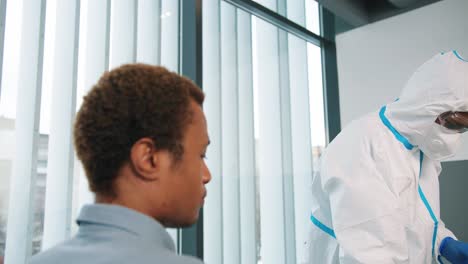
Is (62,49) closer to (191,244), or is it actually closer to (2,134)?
(2,134)

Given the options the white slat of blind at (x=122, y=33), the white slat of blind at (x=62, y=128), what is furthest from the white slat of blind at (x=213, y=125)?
the white slat of blind at (x=62, y=128)

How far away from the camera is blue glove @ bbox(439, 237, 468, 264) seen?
1312mm

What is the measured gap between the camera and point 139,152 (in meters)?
0.49

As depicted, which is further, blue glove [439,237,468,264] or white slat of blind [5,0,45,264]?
blue glove [439,237,468,264]

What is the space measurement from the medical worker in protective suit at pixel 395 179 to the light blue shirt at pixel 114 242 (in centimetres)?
82

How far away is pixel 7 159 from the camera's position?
1.15 m

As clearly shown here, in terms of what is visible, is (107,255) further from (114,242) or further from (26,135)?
(26,135)

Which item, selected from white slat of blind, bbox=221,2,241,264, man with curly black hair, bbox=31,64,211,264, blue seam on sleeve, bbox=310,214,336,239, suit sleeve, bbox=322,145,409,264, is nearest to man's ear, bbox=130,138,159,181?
man with curly black hair, bbox=31,64,211,264

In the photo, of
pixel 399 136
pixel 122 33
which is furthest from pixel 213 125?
pixel 399 136

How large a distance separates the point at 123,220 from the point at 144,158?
77mm

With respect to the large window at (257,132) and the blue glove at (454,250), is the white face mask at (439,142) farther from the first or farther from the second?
the large window at (257,132)

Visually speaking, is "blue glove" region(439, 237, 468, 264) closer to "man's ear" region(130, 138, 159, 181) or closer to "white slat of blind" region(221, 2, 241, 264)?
"white slat of blind" region(221, 2, 241, 264)

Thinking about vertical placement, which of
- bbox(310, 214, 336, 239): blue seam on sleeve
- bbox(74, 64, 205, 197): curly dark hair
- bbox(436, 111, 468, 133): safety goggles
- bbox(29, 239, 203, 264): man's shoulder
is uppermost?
bbox(436, 111, 468, 133): safety goggles

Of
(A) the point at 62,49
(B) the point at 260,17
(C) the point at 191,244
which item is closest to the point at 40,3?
(A) the point at 62,49
